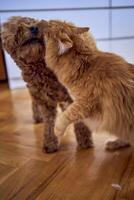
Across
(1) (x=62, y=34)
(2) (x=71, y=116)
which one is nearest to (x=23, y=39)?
(1) (x=62, y=34)

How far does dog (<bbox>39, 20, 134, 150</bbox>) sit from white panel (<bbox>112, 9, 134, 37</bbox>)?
4.32ft

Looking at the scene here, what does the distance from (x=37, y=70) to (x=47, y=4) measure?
1.06 meters

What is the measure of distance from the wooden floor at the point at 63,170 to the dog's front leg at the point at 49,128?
34 millimetres

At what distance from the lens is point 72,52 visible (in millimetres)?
729

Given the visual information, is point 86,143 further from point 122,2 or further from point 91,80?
point 122,2

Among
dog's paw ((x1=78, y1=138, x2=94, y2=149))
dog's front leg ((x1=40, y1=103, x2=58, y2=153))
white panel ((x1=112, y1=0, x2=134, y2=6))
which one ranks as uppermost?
white panel ((x1=112, y1=0, x2=134, y2=6))

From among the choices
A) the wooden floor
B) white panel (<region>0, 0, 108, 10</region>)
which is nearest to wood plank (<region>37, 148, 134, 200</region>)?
the wooden floor

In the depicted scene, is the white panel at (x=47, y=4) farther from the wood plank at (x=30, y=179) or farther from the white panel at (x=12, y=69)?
the wood plank at (x=30, y=179)

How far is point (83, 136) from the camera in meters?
1.04

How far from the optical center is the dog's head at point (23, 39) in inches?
35.0

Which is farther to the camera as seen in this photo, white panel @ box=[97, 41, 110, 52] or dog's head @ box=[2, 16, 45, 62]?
white panel @ box=[97, 41, 110, 52]

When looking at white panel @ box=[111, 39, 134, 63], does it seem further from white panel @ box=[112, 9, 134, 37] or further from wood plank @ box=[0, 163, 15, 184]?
wood plank @ box=[0, 163, 15, 184]

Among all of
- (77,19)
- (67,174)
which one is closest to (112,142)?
(67,174)

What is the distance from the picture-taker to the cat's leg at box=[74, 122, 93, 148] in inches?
41.1
